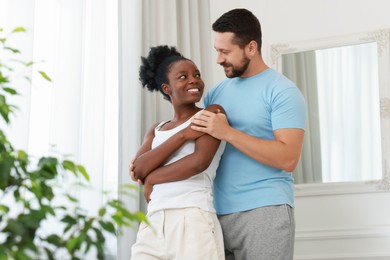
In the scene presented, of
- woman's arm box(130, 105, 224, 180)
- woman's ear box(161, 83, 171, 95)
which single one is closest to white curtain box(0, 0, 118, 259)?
woman's arm box(130, 105, 224, 180)

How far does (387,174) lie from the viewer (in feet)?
9.73

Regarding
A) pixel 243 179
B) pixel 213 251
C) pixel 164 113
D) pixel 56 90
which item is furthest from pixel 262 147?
pixel 164 113

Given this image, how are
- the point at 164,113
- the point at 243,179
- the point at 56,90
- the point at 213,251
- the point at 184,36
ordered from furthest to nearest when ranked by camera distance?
the point at 184,36 < the point at 164,113 < the point at 56,90 < the point at 243,179 < the point at 213,251

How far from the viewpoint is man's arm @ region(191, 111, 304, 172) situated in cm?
192

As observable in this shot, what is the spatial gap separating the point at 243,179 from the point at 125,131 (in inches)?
32.6

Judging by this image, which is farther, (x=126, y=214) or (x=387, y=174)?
(x=387, y=174)

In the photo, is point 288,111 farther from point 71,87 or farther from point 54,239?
point 54,239

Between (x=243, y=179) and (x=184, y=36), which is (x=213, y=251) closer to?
(x=243, y=179)

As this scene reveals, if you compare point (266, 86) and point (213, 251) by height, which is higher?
point (266, 86)

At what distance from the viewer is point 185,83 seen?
2.11 metres

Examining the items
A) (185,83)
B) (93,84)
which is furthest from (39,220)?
(93,84)

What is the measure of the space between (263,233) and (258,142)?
31 centimetres

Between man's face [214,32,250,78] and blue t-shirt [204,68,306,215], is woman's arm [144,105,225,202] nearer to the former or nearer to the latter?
blue t-shirt [204,68,306,215]

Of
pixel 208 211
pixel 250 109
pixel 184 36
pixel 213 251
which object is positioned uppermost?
pixel 184 36
